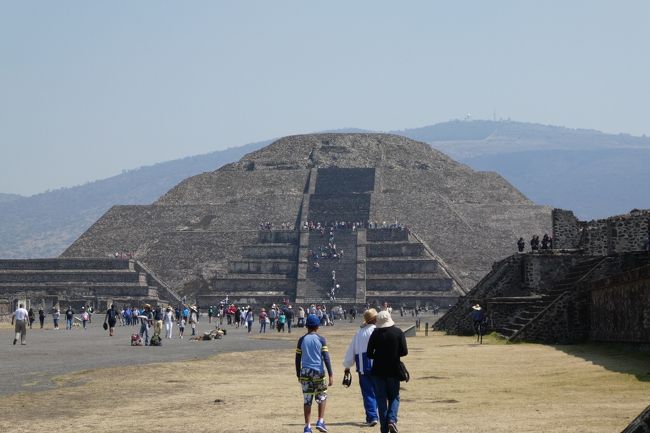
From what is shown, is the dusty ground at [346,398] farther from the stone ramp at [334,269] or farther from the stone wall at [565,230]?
the stone ramp at [334,269]

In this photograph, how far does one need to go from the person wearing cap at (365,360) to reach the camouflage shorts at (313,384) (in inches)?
15.1

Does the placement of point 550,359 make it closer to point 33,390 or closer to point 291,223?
point 33,390

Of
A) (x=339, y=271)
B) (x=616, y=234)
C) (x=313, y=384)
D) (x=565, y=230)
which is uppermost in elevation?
(x=339, y=271)

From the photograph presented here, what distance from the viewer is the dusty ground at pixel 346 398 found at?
57.5 ft

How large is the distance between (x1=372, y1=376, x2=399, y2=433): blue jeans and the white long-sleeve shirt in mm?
934

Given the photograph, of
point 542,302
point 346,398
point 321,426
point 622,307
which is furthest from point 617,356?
point 321,426

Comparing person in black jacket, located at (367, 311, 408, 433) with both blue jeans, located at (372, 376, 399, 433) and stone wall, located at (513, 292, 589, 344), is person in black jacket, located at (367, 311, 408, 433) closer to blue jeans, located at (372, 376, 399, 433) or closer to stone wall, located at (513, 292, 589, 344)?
blue jeans, located at (372, 376, 399, 433)

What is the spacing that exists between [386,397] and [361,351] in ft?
4.21

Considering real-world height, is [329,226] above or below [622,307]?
above

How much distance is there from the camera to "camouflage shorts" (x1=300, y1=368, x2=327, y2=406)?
663 inches

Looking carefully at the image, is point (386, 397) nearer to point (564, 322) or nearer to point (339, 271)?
point (564, 322)

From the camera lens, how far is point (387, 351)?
52.2 feet

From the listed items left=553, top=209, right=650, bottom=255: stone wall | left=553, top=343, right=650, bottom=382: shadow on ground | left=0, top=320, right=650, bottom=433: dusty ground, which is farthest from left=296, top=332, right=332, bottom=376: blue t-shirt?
left=553, top=209, right=650, bottom=255: stone wall

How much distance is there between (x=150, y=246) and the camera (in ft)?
314
